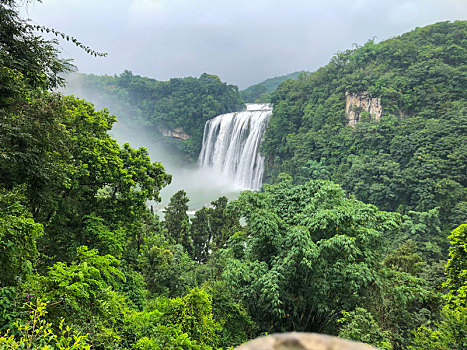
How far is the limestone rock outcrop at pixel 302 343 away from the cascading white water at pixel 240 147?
3240 centimetres

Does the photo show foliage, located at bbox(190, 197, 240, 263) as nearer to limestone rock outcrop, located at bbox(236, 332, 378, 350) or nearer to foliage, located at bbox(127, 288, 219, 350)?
foliage, located at bbox(127, 288, 219, 350)

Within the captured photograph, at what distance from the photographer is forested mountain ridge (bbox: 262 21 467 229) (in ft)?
63.6

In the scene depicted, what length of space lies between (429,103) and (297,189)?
24.5 m

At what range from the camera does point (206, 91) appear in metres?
49.9

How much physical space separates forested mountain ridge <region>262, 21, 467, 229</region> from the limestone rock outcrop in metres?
21.2

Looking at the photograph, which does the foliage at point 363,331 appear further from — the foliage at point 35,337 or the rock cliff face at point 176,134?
the rock cliff face at point 176,134

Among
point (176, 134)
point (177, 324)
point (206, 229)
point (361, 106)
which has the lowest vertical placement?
point (206, 229)

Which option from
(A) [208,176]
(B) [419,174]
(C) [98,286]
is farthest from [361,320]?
(A) [208,176]

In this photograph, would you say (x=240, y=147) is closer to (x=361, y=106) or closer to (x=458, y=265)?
(x=361, y=106)

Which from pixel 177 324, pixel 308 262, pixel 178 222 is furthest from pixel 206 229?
pixel 177 324

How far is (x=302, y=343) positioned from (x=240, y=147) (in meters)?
35.4

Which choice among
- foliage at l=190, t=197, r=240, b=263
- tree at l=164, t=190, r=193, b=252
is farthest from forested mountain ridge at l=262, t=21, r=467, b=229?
tree at l=164, t=190, r=193, b=252

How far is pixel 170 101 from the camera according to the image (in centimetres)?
5334

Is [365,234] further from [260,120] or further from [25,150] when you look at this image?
[260,120]
